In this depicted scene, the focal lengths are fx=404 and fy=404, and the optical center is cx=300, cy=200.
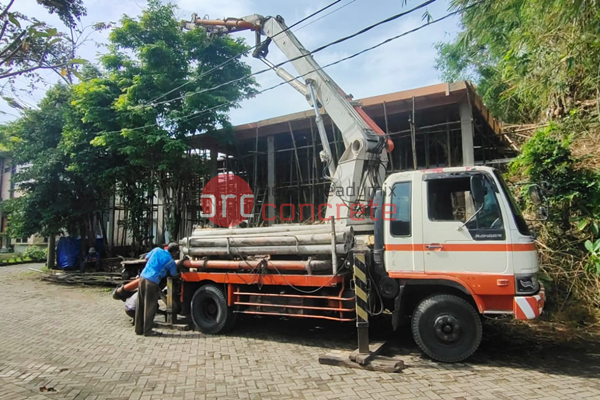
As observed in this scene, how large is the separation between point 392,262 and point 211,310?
3.34 metres

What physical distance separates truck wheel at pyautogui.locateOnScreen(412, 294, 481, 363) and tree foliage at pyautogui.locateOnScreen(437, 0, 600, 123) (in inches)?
163

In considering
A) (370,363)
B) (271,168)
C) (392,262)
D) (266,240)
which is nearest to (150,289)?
(266,240)

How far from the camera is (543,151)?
7.62 meters

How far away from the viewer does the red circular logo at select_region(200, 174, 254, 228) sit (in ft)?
45.4

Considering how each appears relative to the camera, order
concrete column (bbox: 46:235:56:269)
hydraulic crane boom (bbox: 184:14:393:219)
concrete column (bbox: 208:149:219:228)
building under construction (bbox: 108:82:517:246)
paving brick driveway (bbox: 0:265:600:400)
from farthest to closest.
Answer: concrete column (bbox: 46:235:56:269) < concrete column (bbox: 208:149:219:228) < building under construction (bbox: 108:82:517:246) < hydraulic crane boom (bbox: 184:14:393:219) < paving brick driveway (bbox: 0:265:600:400)

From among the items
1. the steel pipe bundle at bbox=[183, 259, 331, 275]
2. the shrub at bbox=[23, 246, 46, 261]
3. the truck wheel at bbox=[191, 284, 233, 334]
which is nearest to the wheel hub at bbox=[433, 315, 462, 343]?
the steel pipe bundle at bbox=[183, 259, 331, 275]

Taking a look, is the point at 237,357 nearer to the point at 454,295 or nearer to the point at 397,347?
the point at 397,347

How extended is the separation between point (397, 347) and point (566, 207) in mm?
4402

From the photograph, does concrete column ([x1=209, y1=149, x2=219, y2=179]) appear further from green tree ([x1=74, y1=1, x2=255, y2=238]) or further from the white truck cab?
the white truck cab

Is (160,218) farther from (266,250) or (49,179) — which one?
(266,250)

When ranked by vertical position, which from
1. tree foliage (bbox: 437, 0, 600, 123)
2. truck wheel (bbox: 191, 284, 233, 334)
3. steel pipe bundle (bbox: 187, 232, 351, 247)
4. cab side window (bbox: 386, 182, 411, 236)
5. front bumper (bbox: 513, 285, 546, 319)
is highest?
tree foliage (bbox: 437, 0, 600, 123)

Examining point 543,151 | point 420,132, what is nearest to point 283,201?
point 420,132

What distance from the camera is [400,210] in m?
5.31

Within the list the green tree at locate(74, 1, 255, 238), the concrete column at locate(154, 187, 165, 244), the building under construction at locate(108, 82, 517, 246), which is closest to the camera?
the building under construction at locate(108, 82, 517, 246)
